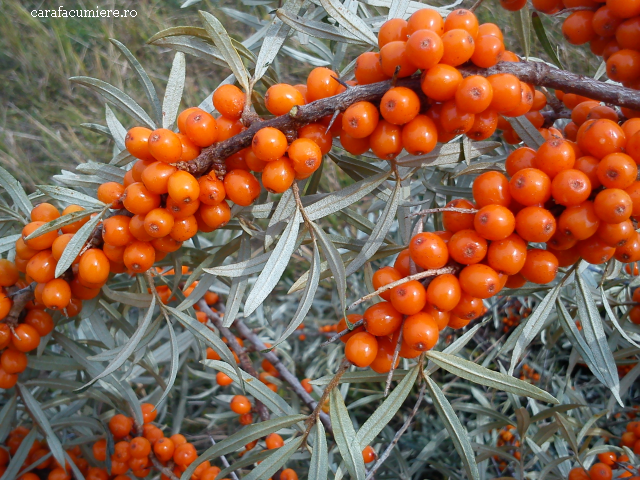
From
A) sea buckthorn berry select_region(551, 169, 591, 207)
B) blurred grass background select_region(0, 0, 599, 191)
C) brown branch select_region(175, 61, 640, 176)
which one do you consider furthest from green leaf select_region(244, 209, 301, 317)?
blurred grass background select_region(0, 0, 599, 191)

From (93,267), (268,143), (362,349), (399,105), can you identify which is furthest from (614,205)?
(93,267)

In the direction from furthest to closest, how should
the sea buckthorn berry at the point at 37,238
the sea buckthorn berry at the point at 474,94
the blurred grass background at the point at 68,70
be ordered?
the blurred grass background at the point at 68,70
the sea buckthorn berry at the point at 37,238
the sea buckthorn berry at the point at 474,94

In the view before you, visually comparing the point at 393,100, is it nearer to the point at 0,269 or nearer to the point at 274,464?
the point at 274,464

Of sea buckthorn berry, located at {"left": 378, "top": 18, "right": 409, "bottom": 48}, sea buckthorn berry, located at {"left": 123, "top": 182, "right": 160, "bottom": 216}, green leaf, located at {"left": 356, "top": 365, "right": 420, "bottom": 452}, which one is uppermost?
sea buckthorn berry, located at {"left": 378, "top": 18, "right": 409, "bottom": 48}

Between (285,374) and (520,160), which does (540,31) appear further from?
(285,374)

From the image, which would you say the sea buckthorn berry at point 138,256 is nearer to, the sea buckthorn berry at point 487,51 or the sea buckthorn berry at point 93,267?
the sea buckthorn berry at point 93,267

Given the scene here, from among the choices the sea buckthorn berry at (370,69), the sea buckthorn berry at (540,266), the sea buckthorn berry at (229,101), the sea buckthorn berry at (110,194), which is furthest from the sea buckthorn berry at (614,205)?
the sea buckthorn berry at (110,194)

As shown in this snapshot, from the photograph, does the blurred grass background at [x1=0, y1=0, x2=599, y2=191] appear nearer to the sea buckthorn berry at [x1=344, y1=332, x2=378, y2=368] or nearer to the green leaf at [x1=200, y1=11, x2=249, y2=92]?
the green leaf at [x1=200, y1=11, x2=249, y2=92]

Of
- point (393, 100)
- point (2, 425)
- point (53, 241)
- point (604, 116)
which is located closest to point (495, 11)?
point (604, 116)
